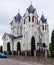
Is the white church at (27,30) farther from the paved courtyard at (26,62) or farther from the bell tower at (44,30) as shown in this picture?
the paved courtyard at (26,62)

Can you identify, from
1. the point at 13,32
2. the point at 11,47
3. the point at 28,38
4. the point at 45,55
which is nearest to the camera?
the point at 45,55

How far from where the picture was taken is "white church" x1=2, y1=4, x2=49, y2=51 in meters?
57.4

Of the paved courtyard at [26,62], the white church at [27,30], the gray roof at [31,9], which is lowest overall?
the paved courtyard at [26,62]

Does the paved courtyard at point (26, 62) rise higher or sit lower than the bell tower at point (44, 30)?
lower

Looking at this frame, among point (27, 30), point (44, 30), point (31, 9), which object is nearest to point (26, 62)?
point (27, 30)

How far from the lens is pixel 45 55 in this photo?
3891 centimetres

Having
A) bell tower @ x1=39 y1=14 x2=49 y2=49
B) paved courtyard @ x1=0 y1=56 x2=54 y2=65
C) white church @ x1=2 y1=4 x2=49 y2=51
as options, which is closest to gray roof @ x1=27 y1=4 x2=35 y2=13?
white church @ x1=2 y1=4 x2=49 y2=51

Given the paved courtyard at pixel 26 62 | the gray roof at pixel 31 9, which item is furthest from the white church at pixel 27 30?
the paved courtyard at pixel 26 62

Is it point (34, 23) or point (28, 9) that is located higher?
point (28, 9)

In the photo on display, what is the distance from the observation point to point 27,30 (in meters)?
58.1

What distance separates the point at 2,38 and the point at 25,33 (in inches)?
390

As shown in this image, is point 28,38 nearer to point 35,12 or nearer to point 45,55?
point 35,12

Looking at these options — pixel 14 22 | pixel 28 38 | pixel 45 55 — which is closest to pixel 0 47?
pixel 14 22

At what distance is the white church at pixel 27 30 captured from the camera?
188 feet
